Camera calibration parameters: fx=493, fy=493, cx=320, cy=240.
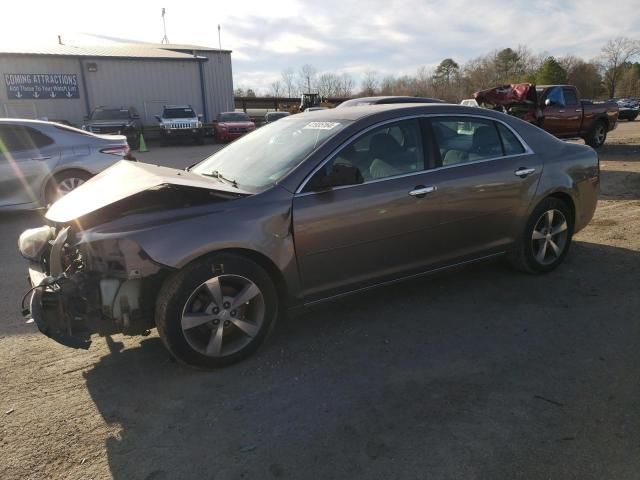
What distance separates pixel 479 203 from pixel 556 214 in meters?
1.12

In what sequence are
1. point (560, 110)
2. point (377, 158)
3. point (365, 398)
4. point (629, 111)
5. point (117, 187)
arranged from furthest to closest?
point (629, 111) → point (560, 110) → point (377, 158) → point (117, 187) → point (365, 398)

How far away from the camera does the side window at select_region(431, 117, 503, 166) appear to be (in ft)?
13.3

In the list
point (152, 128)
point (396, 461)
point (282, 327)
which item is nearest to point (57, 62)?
point (152, 128)

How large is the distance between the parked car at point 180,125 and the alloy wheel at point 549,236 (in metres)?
21.2

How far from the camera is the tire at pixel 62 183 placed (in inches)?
291

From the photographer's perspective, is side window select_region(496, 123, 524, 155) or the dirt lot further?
side window select_region(496, 123, 524, 155)

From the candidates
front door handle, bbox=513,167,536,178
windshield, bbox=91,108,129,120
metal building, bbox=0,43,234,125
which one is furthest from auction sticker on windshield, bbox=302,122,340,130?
metal building, bbox=0,43,234,125

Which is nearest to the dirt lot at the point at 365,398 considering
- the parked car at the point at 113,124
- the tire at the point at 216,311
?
the tire at the point at 216,311

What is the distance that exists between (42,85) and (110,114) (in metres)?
6.68

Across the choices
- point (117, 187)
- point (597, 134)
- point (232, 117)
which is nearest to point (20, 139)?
point (117, 187)

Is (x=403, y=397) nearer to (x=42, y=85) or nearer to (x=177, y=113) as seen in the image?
(x=177, y=113)

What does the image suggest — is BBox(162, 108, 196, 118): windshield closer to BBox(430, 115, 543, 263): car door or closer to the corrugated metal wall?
the corrugated metal wall

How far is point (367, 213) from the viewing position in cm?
359

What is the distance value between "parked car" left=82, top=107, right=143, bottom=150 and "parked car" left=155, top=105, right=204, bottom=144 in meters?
1.31
